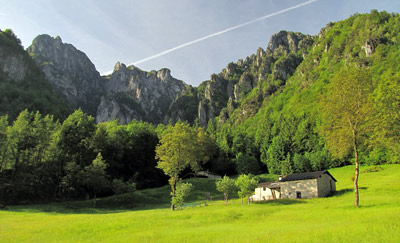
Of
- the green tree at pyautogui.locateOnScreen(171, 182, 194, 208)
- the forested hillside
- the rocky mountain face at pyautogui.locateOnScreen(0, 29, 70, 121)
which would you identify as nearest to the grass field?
the green tree at pyautogui.locateOnScreen(171, 182, 194, 208)

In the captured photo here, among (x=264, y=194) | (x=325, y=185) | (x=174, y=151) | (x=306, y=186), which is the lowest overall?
(x=264, y=194)

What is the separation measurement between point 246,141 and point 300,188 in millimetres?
59615

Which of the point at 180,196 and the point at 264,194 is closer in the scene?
the point at 180,196

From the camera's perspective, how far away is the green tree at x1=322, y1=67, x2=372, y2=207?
88.8 ft

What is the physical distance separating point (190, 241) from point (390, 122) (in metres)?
28.7

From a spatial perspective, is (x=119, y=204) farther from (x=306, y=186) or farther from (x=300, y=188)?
(x=306, y=186)

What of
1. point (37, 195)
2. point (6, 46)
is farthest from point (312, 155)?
point (6, 46)

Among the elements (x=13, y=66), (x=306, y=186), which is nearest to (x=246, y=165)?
(x=306, y=186)

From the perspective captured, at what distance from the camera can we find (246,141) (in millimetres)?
106125

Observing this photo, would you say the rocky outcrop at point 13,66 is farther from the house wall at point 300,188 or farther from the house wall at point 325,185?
the house wall at point 325,185

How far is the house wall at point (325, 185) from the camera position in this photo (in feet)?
147

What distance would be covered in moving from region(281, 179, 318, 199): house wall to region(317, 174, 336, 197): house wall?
3.23ft

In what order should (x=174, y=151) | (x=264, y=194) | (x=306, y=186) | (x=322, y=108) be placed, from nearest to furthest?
(x=322, y=108)
(x=174, y=151)
(x=306, y=186)
(x=264, y=194)

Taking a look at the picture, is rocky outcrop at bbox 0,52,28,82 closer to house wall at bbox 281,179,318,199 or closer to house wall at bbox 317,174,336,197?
house wall at bbox 281,179,318,199
